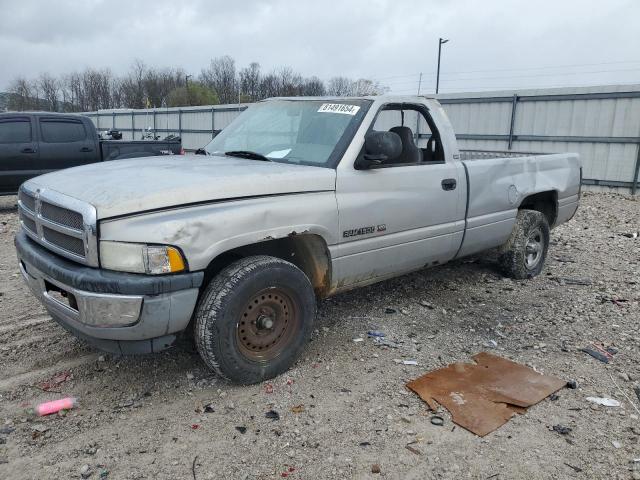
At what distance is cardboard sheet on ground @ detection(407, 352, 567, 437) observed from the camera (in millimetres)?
3207

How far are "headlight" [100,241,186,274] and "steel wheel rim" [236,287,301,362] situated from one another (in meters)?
0.62

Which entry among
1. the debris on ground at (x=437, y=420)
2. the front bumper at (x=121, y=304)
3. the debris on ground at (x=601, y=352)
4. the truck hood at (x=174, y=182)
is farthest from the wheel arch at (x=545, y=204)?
the front bumper at (x=121, y=304)

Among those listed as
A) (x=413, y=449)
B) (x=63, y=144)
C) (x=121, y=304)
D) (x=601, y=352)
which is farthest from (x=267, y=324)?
(x=63, y=144)

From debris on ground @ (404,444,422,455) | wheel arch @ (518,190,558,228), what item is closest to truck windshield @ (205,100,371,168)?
debris on ground @ (404,444,422,455)

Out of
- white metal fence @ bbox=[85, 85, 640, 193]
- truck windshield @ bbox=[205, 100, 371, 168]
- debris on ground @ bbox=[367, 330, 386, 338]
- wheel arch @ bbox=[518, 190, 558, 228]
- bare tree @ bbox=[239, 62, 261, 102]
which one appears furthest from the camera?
bare tree @ bbox=[239, 62, 261, 102]

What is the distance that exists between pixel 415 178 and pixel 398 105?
686 mm

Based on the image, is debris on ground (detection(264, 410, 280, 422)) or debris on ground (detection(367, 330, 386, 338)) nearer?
debris on ground (detection(264, 410, 280, 422))

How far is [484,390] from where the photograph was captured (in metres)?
3.52

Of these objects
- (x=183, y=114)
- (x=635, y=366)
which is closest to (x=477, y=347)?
(x=635, y=366)

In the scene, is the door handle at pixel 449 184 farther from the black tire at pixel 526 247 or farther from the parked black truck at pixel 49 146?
the parked black truck at pixel 49 146

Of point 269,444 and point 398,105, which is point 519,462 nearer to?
point 269,444

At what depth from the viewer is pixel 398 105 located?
14.9 feet

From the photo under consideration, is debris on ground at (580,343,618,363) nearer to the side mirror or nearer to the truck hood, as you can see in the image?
the side mirror

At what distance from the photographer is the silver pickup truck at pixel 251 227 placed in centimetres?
291
